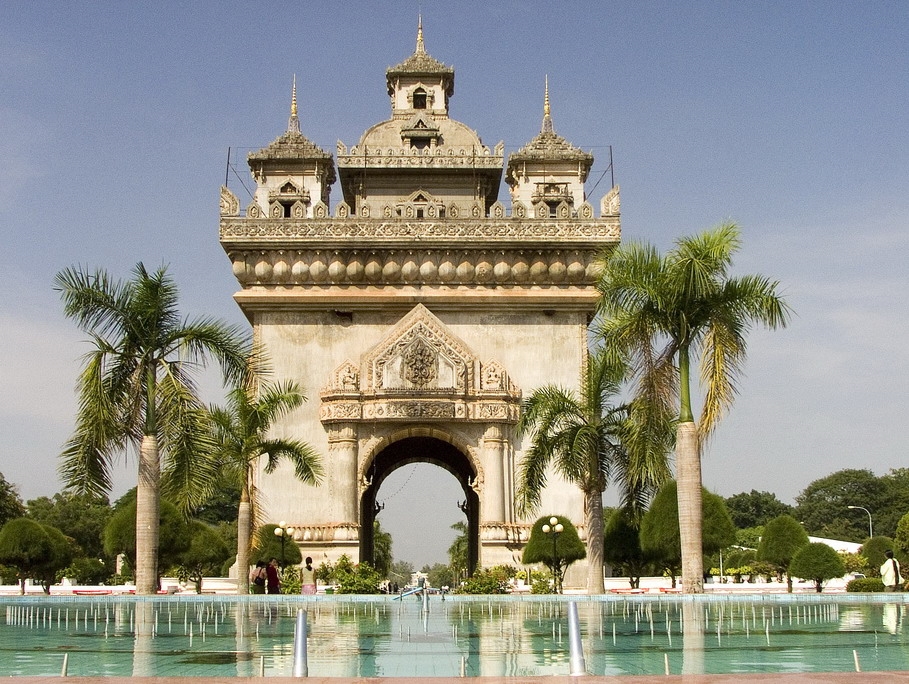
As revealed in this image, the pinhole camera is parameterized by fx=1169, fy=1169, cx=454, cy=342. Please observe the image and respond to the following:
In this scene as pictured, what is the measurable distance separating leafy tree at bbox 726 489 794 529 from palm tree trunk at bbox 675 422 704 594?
7132cm

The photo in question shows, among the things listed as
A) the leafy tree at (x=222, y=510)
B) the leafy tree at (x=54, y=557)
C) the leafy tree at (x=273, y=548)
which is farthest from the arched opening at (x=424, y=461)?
the leafy tree at (x=222, y=510)

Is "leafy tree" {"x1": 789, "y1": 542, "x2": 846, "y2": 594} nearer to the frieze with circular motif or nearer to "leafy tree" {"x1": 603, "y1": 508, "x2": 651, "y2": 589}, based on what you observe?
"leafy tree" {"x1": 603, "y1": 508, "x2": 651, "y2": 589}

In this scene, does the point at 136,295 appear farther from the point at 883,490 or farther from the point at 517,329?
the point at 883,490

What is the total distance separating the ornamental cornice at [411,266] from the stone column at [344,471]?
141 inches

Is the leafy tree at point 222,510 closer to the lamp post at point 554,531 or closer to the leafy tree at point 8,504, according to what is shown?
the leafy tree at point 8,504

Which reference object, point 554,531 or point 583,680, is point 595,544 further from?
point 583,680

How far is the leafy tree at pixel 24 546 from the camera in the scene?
91.9 ft

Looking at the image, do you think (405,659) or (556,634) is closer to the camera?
(405,659)

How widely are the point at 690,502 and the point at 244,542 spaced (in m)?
8.62

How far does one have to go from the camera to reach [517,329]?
27.6m

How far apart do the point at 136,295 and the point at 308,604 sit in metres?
5.26

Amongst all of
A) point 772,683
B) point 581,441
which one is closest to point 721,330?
point 581,441

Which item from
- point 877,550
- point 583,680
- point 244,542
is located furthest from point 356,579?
A: point 877,550

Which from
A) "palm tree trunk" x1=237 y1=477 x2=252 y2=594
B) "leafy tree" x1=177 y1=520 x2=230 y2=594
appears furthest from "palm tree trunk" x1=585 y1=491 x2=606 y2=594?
"leafy tree" x1=177 y1=520 x2=230 y2=594
